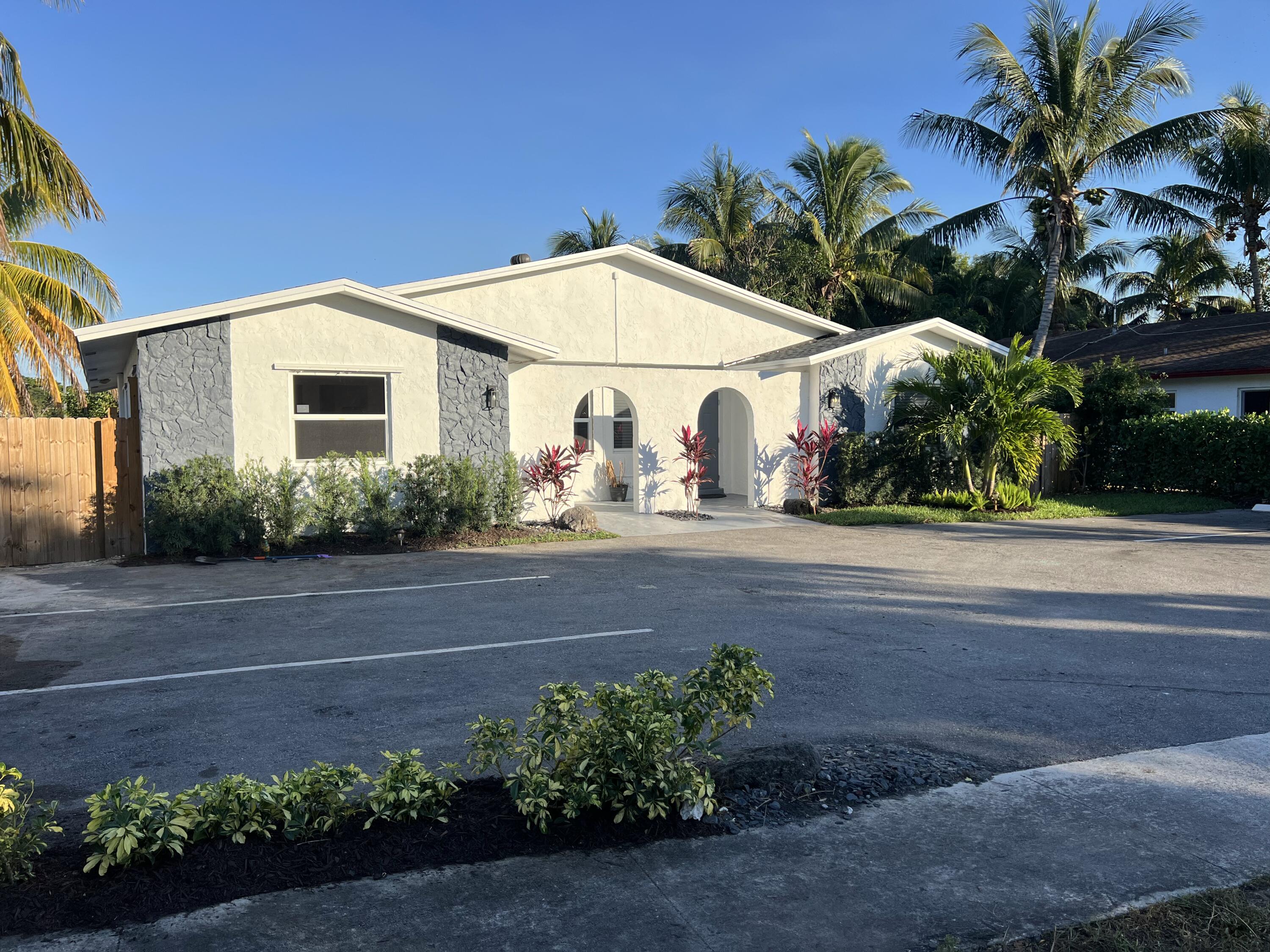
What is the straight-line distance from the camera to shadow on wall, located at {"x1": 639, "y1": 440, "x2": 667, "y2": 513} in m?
17.1

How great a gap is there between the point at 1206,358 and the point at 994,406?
34.9 ft

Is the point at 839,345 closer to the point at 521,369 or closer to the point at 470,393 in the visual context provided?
the point at 521,369

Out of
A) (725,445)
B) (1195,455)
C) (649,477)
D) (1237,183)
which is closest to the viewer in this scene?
(649,477)

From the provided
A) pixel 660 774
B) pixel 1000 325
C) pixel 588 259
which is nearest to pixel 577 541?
pixel 588 259

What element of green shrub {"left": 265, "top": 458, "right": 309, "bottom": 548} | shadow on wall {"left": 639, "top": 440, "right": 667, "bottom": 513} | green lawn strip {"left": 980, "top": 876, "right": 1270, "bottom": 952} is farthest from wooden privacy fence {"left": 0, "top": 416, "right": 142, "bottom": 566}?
green lawn strip {"left": 980, "top": 876, "right": 1270, "bottom": 952}

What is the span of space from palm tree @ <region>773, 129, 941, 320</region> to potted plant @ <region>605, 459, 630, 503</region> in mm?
13748

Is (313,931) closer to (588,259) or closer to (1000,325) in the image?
(588,259)

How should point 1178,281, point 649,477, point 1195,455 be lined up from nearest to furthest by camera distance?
point 649,477, point 1195,455, point 1178,281

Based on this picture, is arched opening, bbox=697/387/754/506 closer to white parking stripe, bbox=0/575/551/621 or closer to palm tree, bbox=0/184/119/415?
white parking stripe, bbox=0/575/551/621

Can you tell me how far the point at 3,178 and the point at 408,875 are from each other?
15520 millimetres

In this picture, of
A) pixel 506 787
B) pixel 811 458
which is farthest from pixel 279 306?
pixel 506 787

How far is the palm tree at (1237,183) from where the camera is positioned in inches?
1084

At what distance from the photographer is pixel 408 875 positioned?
3.41m

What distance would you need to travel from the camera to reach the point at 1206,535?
1412 centimetres
